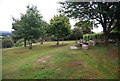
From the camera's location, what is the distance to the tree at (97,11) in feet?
33.1

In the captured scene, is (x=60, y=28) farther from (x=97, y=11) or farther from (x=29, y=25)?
(x=97, y=11)

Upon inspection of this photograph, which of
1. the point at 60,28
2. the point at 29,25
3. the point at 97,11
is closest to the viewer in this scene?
the point at 97,11

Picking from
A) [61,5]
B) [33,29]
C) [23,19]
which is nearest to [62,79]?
[61,5]

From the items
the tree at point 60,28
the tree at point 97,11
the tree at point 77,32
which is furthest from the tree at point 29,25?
the tree at point 77,32

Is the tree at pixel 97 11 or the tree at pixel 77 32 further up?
the tree at pixel 97 11

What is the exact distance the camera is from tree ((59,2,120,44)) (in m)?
10.1

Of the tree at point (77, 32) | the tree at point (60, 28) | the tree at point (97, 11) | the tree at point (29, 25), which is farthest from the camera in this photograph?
the tree at point (77, 32)

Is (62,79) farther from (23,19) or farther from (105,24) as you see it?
(23,19)

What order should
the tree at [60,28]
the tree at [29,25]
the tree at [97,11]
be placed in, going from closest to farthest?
the tree at [97,11]
the tree at [29,25]
the tree at [60,28]

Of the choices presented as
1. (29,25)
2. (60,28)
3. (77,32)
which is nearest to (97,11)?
(60,28)

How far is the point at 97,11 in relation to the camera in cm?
1005

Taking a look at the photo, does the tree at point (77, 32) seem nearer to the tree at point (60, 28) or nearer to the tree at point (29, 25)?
the tree at point (60, 28)

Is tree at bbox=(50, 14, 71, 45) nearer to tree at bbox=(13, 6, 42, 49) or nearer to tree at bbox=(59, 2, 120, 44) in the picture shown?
tree at bbox=(13, 6, 42, 49)

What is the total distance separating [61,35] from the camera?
1778cm
